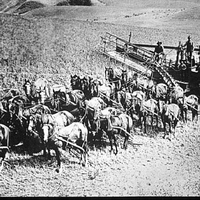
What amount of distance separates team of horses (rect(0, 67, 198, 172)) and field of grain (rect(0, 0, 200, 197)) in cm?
49

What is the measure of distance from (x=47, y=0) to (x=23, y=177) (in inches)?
1376

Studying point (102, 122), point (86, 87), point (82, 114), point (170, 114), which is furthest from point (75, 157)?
point (170, 114)

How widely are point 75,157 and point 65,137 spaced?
48.2 inches

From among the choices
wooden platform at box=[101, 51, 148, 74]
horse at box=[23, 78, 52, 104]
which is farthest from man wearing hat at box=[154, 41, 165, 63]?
horse at box=[23, 78, 52, 104]

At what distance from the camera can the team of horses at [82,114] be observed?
10.8 metres

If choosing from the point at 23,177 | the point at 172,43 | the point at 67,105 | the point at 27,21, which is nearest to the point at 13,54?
the point at 27,21

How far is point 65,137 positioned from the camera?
10688 millimetres

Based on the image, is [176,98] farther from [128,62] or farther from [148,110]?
[128,62]

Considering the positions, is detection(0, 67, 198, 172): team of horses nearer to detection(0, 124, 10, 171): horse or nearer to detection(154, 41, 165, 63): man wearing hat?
detection(0, 124, 10, 171): horse

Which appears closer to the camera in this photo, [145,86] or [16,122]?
[16,122]

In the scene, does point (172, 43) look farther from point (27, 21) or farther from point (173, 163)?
point (173, 163)

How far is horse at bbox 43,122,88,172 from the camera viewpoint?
33.6 ft

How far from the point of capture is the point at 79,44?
23.5m

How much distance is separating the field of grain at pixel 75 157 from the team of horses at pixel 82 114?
Result: 0.49 metres
